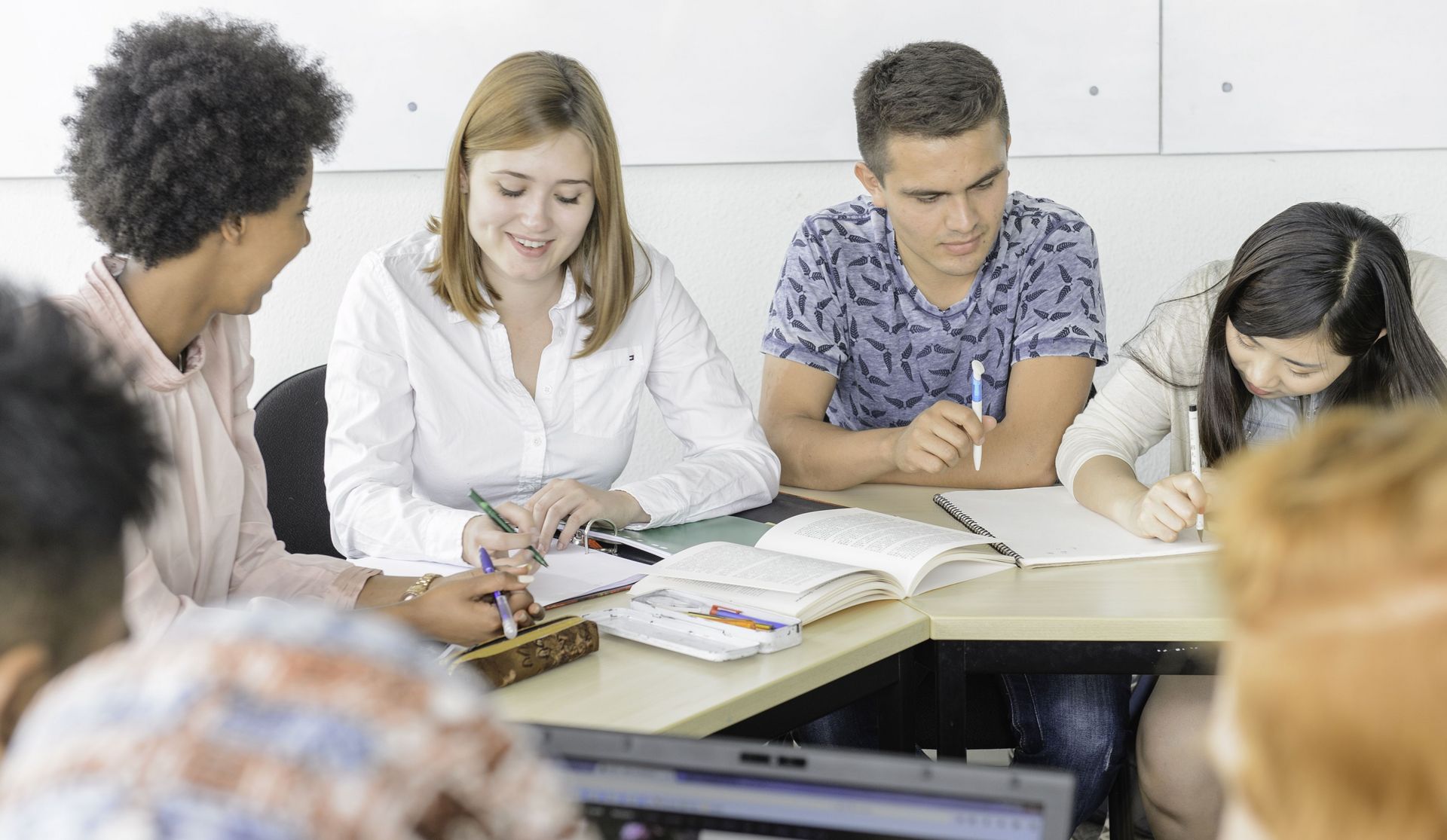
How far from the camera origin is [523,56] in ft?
5.85

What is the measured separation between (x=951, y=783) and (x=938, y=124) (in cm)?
149

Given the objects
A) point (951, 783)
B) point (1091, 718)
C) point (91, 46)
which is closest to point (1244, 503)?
point (951, 783)

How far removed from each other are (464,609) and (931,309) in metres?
1.15

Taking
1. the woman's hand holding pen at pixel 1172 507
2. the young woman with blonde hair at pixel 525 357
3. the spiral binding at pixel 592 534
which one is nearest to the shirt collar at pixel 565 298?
the young woman with blonde hair at pixel 525 357

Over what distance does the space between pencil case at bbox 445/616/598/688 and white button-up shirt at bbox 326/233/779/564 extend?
1.38 ft

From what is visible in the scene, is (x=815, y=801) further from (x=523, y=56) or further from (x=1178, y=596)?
(x=523, y=56)

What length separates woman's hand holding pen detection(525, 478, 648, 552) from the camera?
5.17 feet

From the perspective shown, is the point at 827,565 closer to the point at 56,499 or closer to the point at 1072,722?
the point at 1072,722

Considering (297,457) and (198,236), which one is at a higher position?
(198,236)

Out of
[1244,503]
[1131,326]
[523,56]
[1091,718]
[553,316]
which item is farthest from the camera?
[1131,326]

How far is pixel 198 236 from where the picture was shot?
128 cm

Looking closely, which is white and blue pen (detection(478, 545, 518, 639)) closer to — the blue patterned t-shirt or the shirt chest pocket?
the shirt chest pocket

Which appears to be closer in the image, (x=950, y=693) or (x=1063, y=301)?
(x=950, y=693)

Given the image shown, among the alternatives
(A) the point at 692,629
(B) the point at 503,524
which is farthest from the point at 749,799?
(B) the point at 503,524
